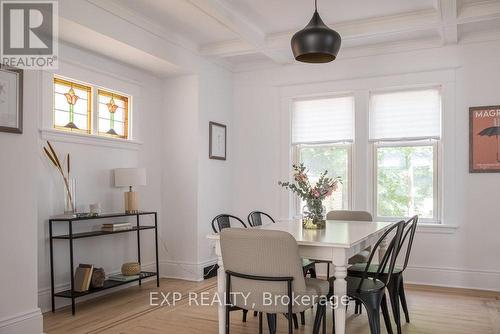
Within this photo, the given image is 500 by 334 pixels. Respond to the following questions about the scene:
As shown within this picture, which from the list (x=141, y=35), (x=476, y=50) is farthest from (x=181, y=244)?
(x=476, y=50)

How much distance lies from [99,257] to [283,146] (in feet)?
8.76

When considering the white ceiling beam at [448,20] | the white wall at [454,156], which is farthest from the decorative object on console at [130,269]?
the white ceiling beam at [448,20]

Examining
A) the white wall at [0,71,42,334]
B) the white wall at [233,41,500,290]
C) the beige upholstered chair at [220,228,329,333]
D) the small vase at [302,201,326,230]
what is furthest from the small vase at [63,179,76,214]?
the white wall at [233,41,500,290]

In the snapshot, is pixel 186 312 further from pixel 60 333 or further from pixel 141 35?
pixel 141 35

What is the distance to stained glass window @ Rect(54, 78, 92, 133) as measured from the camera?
14.0 ft

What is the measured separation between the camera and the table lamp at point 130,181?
15.1 ft

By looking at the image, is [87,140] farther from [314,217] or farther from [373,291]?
[373,291]

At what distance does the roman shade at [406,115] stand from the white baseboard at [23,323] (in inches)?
158

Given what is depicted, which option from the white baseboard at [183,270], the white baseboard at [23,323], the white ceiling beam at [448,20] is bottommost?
the white baseboard at [183,270]

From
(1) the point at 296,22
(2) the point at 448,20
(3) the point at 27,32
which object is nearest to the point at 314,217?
(1) the point at 296,22

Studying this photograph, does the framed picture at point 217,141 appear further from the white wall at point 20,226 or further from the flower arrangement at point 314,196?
the white wall at point 20,226

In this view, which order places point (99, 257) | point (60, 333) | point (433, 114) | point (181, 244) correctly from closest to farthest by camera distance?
1. point (60, 333)
2. point (99, 257)
3. point (433, 114)
4. point (181, 244)

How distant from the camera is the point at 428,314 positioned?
393cm

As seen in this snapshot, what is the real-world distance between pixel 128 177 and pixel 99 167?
0.32 meters
